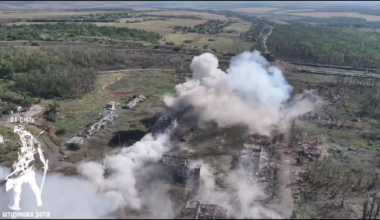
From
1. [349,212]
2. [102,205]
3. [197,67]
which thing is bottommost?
[349,212]

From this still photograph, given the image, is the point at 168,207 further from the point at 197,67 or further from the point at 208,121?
the point at 197,67

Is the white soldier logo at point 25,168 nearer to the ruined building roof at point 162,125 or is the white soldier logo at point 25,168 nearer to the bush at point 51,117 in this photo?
the bush at point 51,117

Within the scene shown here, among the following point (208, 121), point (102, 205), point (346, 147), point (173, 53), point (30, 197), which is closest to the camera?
point (102, 205)

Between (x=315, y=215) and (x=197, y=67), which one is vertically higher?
(x=197, y=67)

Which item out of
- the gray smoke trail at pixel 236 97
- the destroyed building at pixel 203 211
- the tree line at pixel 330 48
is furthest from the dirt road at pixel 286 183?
the tree line at pixel 330 48

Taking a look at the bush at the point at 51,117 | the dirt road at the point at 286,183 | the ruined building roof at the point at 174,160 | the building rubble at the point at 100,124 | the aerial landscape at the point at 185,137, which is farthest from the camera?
the bush at the point at 51,117

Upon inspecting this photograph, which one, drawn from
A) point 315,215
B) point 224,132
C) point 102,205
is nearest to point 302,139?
point 224,132
